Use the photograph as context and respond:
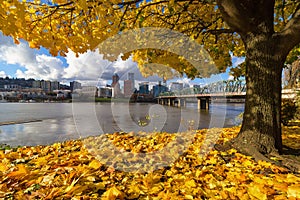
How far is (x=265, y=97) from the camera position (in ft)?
9.90

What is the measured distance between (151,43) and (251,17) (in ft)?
8.36

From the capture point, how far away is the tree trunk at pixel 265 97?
2.99 metres

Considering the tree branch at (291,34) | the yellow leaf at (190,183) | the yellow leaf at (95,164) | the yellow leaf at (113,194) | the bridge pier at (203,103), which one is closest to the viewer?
the yellow leaf at (113,194)

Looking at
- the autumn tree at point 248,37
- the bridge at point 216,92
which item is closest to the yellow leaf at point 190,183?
the autumn tree at point 248,37

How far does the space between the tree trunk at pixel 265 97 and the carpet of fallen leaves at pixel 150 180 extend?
0.57 metres

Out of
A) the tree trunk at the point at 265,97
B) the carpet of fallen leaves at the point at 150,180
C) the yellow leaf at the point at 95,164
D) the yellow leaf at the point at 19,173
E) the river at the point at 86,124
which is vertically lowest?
the river at the point at 86,124

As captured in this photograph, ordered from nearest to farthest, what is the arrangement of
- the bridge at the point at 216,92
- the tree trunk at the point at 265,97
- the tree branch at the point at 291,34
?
the tree branch at the point at 291,34, the tree trunk at the point at 265,97, the bridge at the point at 216,92

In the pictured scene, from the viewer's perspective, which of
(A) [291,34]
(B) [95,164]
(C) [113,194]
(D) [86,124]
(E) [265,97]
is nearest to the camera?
(C) [113,194]

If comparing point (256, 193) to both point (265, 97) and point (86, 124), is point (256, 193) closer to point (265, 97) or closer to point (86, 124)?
point (265, 97)

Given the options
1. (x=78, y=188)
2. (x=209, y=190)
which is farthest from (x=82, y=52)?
(x=209, y=190)

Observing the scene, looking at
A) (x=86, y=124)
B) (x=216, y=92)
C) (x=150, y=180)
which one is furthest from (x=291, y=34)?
(x=216, y=92)

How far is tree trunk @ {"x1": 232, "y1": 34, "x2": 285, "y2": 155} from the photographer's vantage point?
2986 millimetres

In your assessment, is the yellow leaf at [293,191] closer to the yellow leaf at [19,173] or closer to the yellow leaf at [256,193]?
the yellow leaf at [256,193]

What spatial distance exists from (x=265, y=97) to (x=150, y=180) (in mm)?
2359
